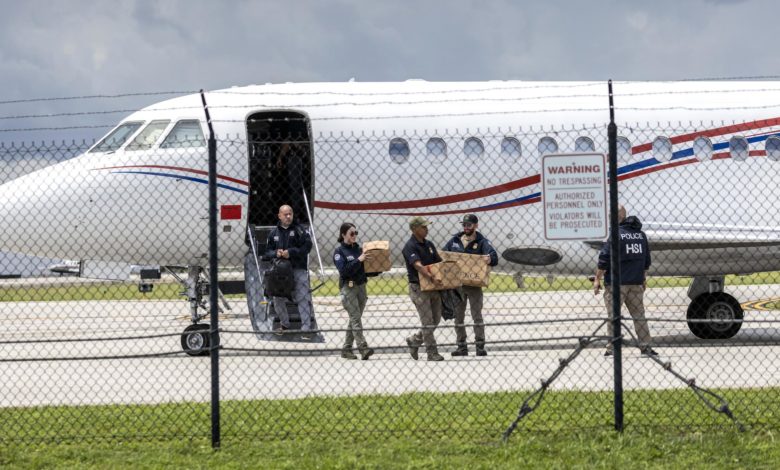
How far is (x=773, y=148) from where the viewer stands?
17.4 m

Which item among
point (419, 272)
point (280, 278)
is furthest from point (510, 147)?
point (280, 278)

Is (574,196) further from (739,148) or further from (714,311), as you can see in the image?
(739,148)

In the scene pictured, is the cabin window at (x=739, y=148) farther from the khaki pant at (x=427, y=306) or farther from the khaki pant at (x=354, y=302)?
the khaki pant at (x=354, y=302)

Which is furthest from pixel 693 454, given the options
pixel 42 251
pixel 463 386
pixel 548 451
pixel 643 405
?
pixel 42 251

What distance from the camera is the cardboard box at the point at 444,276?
1434 centimetres

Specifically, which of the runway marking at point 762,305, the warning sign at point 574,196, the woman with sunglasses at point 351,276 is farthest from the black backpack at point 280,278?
the runway marking at point 762,305

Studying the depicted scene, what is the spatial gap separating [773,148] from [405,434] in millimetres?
10733

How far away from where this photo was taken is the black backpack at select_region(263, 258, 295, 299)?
1441 centimetres

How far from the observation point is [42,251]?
51.9 feet

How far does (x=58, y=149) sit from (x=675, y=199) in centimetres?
1076

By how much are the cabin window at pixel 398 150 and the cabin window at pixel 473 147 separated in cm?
93

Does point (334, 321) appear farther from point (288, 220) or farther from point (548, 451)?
point (548, 451)

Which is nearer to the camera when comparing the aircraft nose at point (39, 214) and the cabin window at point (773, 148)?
the aircraft nose at point (39, 214)

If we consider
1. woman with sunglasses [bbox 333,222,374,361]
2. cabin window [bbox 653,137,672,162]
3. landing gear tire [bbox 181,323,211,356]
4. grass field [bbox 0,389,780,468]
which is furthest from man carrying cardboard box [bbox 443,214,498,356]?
grass field [bbox 0,389,780,468]
